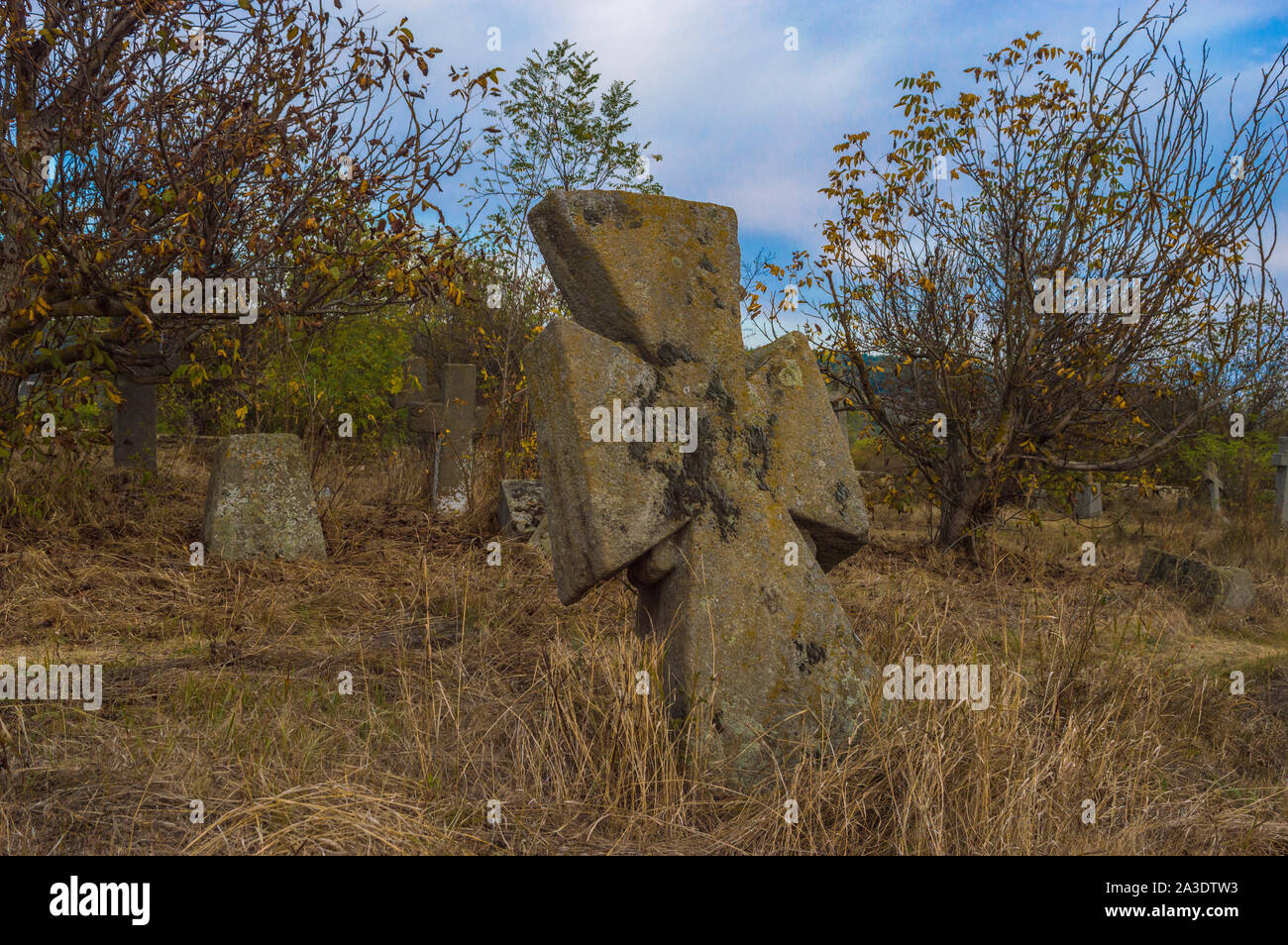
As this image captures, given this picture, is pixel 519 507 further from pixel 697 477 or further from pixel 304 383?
pixel 697 477

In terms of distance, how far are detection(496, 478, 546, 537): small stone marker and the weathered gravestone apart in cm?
146

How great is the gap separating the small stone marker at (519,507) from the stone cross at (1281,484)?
8785mm

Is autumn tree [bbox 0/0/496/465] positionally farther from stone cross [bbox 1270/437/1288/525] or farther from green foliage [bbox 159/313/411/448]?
stone cross [bbox 1270/437/1288/525]

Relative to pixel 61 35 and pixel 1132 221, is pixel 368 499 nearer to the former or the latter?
pixel 61 35

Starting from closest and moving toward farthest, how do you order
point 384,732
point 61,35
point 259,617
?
point 384,732, point 259,617, point 61,35

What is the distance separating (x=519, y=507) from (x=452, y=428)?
2.18m

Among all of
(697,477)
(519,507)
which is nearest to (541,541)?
(519,507)

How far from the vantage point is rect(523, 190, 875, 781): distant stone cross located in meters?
3.27

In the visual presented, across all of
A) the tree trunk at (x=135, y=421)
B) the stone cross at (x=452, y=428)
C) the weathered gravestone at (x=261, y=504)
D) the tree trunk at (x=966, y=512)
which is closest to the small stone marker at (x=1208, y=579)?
the tree trunk at (x=966, y=512)

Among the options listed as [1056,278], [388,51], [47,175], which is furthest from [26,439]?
[1056,278]

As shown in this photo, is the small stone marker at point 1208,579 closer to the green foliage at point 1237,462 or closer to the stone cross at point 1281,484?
the stone cross at point 1281,484

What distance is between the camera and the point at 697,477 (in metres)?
3.42

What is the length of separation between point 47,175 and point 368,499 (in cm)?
382

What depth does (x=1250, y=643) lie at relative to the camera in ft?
20.8
